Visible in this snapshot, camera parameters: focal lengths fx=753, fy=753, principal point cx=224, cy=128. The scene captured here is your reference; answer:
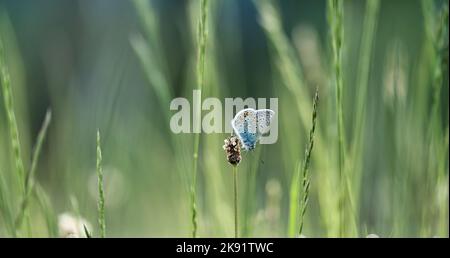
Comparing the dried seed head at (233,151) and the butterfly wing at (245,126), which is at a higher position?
the butterfly wing at (245,126)

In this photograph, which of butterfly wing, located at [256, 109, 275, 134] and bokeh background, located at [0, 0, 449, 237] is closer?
butterfly wing, located at [256, 109, 275, 134]

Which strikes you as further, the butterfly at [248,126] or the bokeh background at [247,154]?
the bokeh background at [247,154]

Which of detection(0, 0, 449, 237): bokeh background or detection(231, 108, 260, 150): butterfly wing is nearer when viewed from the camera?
detection(231, 108, 260, 150): butterfly wing

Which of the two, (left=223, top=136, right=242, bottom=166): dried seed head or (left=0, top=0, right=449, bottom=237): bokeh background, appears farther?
(left=0, top=0, right=449, bottom=237): bokeh background

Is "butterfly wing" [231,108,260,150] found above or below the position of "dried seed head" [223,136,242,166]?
above
